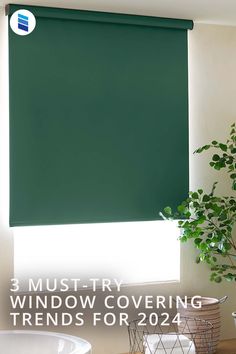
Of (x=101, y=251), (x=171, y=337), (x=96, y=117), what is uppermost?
(x=96, y=117)

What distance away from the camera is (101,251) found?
3195 millimetres

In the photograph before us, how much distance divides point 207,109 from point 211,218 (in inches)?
22.7

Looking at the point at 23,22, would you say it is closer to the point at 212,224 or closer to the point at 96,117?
the point at 96,117

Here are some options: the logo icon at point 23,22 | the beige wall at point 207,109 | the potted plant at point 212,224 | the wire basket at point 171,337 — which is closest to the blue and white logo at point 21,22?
the logo icon at point 23,22

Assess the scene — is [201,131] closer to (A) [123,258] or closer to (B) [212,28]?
(B) [212,28]

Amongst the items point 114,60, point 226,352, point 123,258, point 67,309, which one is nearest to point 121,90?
point 114,60

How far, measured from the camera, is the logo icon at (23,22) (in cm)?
294

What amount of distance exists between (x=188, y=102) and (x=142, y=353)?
1.29 m

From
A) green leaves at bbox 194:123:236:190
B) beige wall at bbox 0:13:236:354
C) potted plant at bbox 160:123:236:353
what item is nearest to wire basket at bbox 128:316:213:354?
potted plant at bbox 160:123:236:353

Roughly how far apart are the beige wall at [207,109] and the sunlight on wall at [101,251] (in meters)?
0.08

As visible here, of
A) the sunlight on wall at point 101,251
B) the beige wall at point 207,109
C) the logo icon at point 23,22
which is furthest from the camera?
the beige wall at point 207,109

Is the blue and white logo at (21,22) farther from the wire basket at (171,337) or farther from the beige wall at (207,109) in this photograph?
the wire basket at (171,337)

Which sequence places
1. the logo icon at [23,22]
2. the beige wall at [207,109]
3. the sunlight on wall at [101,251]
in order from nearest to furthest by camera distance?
1. the logo icon at [23,22]
2. the sunlight on wall at [101,251]
3. the beige wall at [207,109]

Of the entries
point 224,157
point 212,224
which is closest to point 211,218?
point 212,224
